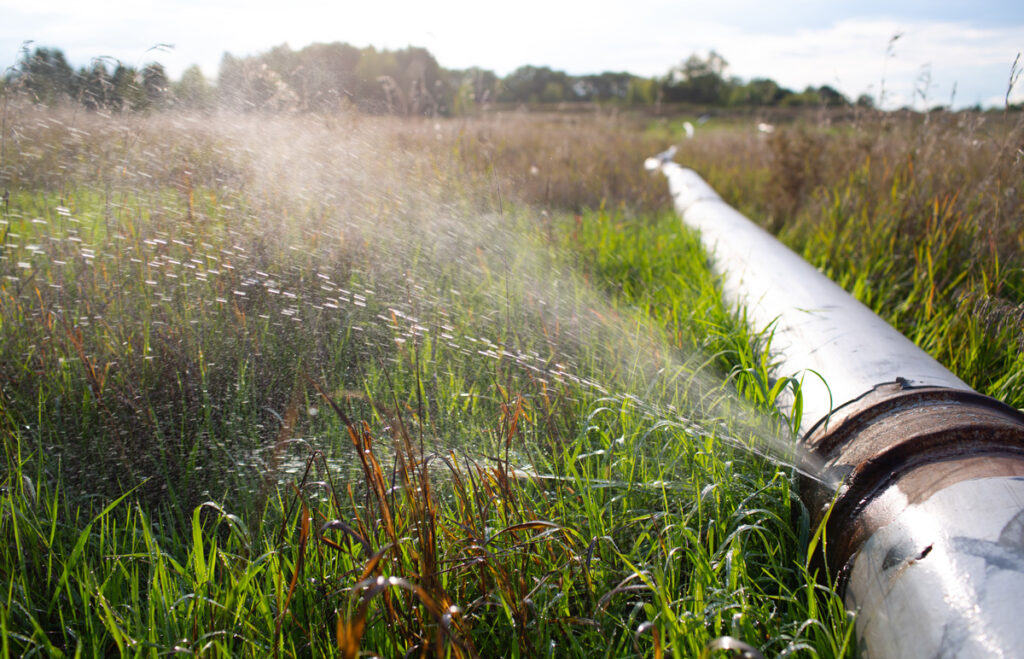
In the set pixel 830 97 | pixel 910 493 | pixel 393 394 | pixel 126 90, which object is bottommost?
pixel 393 394

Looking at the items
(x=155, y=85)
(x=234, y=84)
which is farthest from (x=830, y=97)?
(x=155, y=85)

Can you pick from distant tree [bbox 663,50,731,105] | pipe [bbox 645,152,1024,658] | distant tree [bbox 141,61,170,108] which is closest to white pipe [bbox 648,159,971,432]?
pipe [bbox 645,152,1024,658]

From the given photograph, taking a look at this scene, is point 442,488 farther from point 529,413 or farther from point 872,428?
point 872,428

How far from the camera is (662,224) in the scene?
5.31 m

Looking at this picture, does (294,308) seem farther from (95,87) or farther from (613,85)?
(613,85)

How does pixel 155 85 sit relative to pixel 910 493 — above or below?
above

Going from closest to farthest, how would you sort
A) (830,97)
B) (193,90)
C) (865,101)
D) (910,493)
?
(910,493), (193,90), (865,101), (830,97)

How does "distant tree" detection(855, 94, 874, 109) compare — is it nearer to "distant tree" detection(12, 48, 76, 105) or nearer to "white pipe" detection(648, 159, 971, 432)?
"white pipe" detection(648, 159, 971, 432)

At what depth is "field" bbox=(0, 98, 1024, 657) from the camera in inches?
50.9

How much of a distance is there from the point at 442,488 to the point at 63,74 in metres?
3.17

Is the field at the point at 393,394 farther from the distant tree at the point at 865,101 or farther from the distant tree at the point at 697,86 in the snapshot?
the distant tree at the point at 697,86

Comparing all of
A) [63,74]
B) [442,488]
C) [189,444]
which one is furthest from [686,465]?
[63,74]

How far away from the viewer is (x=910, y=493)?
1221mm

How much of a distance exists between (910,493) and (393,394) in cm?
158
